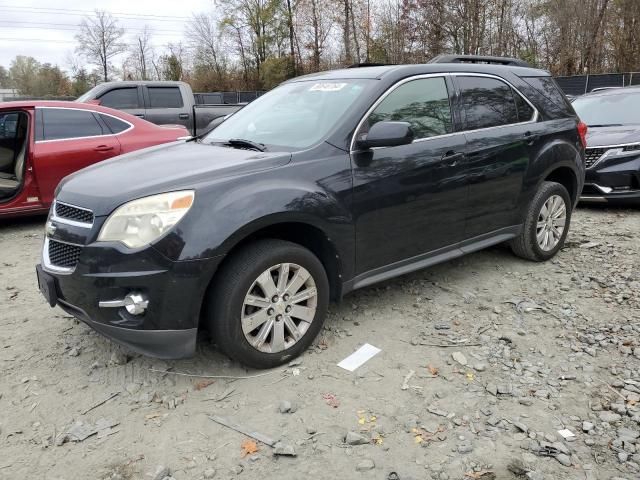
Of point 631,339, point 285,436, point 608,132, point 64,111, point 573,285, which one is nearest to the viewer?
point 285,436

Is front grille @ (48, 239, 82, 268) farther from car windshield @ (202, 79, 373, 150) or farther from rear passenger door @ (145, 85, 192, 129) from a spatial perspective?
rear passenger door @ (145, 85, 192, 129)

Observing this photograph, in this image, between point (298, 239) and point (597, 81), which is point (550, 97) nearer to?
point (298, 239)

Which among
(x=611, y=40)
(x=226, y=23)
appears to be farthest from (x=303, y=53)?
(x=611, y=40)

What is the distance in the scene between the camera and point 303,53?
43812 millimetres

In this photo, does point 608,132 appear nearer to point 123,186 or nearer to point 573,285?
point 573,285

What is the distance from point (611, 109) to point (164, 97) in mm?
8099

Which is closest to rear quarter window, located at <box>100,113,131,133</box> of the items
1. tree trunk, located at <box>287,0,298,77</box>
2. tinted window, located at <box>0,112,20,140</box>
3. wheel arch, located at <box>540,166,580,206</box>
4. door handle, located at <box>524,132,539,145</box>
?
tinted window, located at <box>0,112,20,140</box>

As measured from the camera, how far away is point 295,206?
3.03 meters

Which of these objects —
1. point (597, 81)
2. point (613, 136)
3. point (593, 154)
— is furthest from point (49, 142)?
point (597, 81)

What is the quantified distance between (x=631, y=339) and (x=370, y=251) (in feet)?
6.04

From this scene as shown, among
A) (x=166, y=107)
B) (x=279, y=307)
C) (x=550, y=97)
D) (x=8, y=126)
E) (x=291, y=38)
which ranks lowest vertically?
(x=279, y=307)

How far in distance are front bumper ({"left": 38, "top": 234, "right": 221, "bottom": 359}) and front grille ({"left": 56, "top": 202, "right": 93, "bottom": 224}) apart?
19 centimetres

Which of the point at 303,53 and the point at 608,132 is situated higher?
the point at 303,53

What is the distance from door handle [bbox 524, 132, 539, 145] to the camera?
4.46 meters
